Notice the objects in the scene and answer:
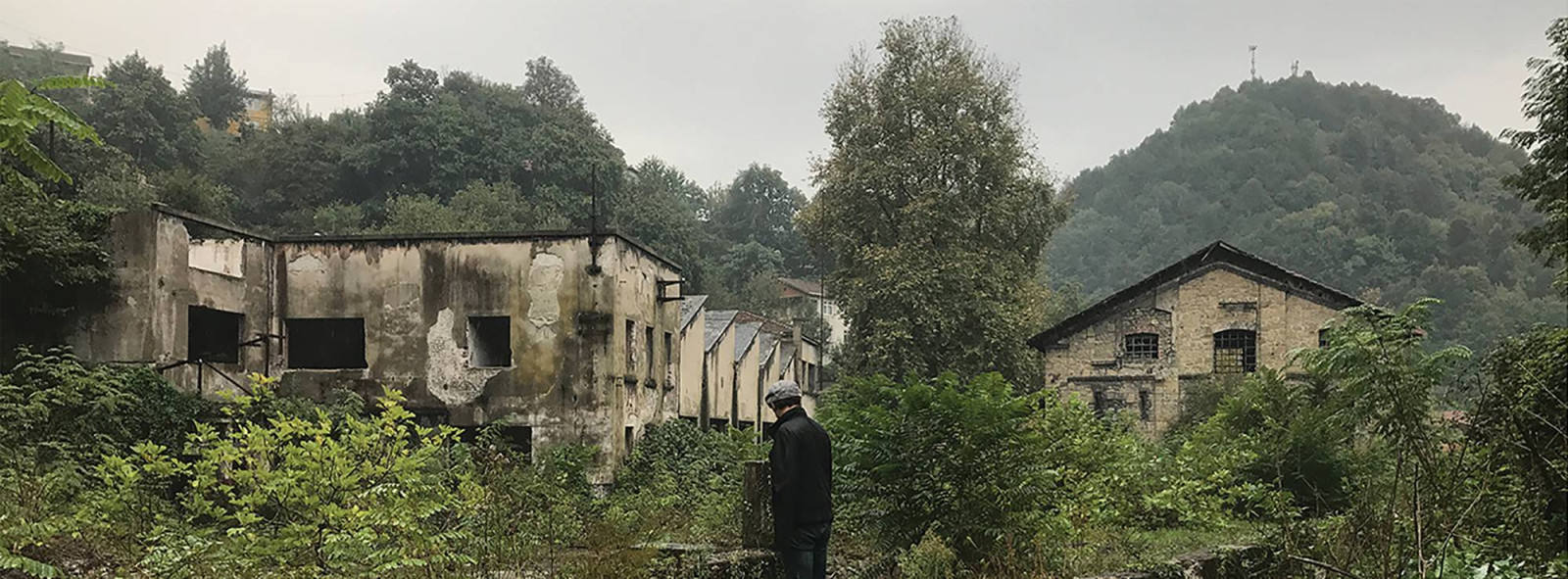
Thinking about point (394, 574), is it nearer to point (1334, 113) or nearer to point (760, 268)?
point (760, 268)

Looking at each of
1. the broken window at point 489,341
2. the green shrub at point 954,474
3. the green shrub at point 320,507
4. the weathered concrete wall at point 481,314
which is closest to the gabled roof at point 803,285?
the broken window at point 489,341

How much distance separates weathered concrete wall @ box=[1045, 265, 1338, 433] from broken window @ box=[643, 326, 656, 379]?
12.3 metres

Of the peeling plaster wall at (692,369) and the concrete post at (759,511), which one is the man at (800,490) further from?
the peeling plaster wall at (692,369)

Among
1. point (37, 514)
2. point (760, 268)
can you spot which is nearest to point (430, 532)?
point (37, 514)

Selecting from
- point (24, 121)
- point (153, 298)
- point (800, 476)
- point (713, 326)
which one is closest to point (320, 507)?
point (24, 121)

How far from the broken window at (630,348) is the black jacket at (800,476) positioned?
1544 centimetres

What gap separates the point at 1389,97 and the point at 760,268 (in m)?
57.7

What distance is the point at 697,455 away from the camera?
24.8m

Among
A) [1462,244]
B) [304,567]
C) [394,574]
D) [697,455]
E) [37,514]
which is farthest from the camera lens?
[1462,244]

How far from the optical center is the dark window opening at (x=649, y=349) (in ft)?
81.7

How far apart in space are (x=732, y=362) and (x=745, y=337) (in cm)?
240

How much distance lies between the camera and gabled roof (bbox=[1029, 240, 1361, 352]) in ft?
97.6

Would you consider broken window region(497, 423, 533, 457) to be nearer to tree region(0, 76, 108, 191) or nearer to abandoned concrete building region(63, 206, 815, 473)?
abandoned concrete building region(63, 206, 815, 473)

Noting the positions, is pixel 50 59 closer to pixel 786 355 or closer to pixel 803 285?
pixel 803 285
